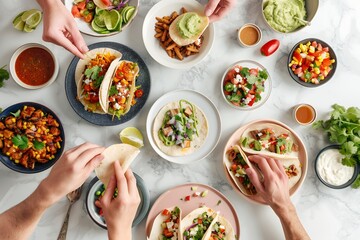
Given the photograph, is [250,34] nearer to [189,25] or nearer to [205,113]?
[189,25]

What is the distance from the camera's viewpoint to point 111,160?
3270 mm

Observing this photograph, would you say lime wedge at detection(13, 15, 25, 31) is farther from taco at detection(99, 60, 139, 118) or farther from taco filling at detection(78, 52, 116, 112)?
taco at detection(99, 60, 139, 118)

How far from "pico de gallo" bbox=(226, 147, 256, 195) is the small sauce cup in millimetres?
1048

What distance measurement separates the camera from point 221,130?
3809 mm

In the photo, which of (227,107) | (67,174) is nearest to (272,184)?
(227,107)

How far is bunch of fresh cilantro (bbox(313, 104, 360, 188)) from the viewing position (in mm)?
3727

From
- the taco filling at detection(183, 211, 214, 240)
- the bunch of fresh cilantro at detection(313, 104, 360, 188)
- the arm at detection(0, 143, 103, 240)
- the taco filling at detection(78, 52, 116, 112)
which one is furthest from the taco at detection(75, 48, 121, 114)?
the bunch of fresh cilantro at detection(313, 104, 360, 188)

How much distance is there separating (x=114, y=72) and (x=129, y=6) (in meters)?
0.65

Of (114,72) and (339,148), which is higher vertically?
(339,148)

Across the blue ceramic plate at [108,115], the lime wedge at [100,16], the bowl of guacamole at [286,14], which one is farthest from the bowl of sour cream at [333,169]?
the lime wedge at [100,16]

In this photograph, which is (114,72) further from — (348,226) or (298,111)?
(348,226)

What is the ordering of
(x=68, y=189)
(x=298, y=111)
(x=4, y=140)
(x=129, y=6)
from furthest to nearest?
(x=298, y=111) → (x=129, y=6) → (x=4, y=140) → (x=68, y=189)

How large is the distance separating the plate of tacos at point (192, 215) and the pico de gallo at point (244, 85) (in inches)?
34.9

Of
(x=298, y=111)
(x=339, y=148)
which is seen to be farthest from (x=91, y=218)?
(x=339, y=148)
